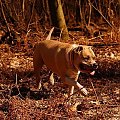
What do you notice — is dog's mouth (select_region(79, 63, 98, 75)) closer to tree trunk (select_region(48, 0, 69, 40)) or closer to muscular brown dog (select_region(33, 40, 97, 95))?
muscular brown dog (select_region(33, 40, 97, 95))

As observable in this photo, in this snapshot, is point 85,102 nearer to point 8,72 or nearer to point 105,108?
point 105,108

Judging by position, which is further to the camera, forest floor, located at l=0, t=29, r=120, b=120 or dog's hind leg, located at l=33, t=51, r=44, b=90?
dog's hind leg, located at l=33, t=51, r=44, b=90

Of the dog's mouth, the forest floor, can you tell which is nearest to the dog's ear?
the dog's mouth

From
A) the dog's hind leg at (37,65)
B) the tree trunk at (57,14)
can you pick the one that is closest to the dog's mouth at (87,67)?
the dog's hind leg at (37,65)

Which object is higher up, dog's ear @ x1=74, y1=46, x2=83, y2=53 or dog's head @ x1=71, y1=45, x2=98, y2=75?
dog's ear @ x1=74, y1=46, x2=83, y2=53

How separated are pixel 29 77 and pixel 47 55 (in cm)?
125

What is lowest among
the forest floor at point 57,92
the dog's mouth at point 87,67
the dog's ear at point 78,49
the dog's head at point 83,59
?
the forest floor at point 57,92

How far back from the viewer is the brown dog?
5.50 m

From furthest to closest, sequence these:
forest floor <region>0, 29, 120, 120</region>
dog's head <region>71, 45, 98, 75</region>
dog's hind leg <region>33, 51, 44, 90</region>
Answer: dog's hind leg <region>33, 51, 44, 90</region>
dog's head <region>71, 45, 98, 75</region>
forest floor <region>0, 29, 120, 120</region>

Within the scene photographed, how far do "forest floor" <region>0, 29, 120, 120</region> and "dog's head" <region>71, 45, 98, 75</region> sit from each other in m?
0.29

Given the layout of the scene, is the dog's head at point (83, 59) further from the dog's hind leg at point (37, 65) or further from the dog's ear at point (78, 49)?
the dog's hind leg at point (37, 65)

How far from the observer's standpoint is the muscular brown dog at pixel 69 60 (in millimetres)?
5504

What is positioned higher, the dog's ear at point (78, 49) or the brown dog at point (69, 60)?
the dog's ear at point (78, 49)

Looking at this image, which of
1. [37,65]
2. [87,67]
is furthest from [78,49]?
[37,65]
